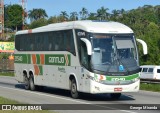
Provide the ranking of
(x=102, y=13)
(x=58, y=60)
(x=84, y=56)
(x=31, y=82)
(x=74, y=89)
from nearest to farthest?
(x=84, y=56) → (x=74, y=89) → (x=58, y=60) → (x=31, y=82) → (x=102, y=13)

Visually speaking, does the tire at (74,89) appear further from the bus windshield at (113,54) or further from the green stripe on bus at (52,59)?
the bus windshield at (113,54)

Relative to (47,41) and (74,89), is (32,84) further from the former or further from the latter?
(74,89)

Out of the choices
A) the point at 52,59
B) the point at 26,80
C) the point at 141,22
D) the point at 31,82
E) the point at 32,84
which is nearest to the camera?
the point at 52,59

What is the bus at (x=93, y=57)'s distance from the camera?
Answer: 19.2 metres

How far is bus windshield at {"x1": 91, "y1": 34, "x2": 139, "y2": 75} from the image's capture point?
19.2 meters

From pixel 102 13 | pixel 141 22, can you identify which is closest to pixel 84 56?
pixel 141 22

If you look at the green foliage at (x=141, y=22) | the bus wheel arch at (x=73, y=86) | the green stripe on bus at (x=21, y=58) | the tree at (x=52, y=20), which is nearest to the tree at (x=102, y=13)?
the green foliage at (x=141, y=22)

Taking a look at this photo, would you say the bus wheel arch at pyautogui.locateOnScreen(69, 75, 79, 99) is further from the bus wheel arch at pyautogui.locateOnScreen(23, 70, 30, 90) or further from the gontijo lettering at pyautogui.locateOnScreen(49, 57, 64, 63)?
the bus wheel arch at pyautogui.locateOnScreen(23, 70, 30, 90)

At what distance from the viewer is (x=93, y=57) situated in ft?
63.2

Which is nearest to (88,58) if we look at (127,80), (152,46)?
(127,80)

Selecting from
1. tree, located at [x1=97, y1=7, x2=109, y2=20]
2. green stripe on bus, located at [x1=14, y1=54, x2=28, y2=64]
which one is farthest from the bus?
tree, located at [x1=97, y1=7, x2=109, y2=20]

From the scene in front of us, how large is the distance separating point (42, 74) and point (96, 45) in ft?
20.6

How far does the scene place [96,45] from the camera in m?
19.5

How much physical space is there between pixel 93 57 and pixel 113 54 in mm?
827
